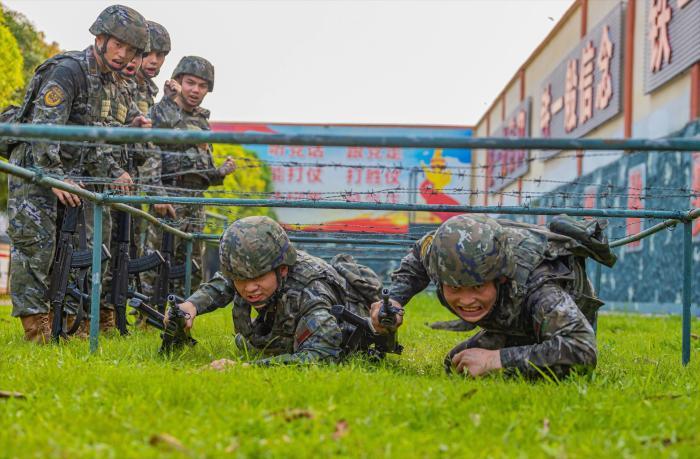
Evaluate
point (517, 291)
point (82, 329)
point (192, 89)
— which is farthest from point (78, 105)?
point (517, 291)

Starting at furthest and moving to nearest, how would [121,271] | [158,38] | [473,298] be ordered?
[158,38]
[121,271]
[473,298]

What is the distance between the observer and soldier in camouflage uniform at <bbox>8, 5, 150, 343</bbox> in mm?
5383

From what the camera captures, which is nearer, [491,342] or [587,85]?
[491,342]

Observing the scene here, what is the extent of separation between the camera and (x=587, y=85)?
18.3m

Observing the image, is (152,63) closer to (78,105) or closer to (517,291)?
(78,105)

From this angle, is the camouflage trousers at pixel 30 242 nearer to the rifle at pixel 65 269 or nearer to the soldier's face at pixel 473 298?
the rifle at pixel 65 269

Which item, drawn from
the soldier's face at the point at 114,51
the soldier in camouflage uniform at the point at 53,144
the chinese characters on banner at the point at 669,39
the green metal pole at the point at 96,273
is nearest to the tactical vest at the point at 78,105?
the soldier in camouflage uniform at the point at 53,144

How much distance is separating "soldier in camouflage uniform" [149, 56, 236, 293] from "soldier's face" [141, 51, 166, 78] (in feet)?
0.51

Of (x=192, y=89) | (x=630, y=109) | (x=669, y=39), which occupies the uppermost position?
(x=669, y=39)

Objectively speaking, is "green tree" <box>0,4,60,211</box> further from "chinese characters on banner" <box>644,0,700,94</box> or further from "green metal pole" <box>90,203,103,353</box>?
"chinese characters on banner" <box>644,0,700,94</box>

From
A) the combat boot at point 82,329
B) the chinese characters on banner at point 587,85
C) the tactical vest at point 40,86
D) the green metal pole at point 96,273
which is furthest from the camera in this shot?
the chinese characters on banner at point 587,85

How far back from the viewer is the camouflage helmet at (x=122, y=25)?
5636 millimetres

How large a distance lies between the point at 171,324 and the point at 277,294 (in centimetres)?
59

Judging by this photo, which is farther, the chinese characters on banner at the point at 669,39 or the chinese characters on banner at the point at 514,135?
the chinese characters on banner at the point at 514,135
